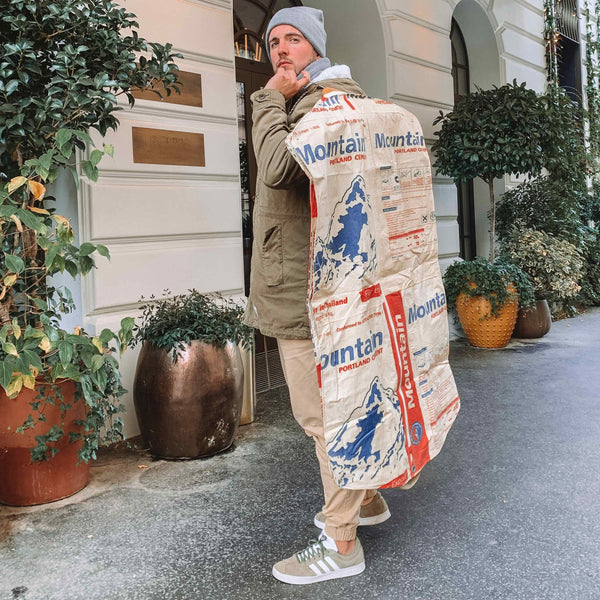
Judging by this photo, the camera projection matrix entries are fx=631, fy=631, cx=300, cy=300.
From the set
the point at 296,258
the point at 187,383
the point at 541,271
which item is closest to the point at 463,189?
the point at 541,271

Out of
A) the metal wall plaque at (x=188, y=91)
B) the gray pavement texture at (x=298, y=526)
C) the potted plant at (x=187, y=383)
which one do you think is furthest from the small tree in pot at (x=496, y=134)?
the potted plant at (x=187, y=383)

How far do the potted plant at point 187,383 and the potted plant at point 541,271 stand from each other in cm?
439

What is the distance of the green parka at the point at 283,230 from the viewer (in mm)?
2193

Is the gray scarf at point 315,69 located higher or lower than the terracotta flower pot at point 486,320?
higher

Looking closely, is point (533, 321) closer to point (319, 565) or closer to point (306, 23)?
point (319, 565)

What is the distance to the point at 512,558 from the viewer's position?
2428 millimetres

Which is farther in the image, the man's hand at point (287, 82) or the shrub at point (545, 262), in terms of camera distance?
the shrub at point (545, 262)

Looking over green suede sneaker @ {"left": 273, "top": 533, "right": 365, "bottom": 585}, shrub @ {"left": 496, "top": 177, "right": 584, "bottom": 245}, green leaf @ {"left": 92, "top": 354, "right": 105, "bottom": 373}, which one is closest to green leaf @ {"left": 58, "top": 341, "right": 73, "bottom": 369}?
green leaf @ {"left": 92, "top": 354, "right": 105, "bottom": 373}

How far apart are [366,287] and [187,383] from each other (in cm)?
177

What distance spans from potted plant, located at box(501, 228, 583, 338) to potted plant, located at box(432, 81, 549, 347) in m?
0.57

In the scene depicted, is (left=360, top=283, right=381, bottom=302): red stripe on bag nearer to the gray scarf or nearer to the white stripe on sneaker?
the gray scarf

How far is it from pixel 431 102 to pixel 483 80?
1.96 metres

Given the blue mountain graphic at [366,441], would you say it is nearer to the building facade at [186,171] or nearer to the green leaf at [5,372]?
the green leaf at [5,372]

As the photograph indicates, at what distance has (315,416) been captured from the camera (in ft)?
7.63
